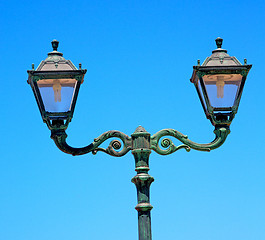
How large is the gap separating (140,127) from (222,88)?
114cm

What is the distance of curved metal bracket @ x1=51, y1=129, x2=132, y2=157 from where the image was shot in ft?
29.9

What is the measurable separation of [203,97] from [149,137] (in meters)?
0.86

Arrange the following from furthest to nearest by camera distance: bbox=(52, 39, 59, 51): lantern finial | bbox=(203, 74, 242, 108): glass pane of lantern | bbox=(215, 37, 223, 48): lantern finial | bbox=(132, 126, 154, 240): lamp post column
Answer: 1. bbox=(215, 37, 223, 48): lantern finial
2. bbox=(52, 39, 59, 51): lantern finial
3. bbox=(203, 74, 242, 108): glass pane of lantern
4. bbox=(132, 126, 154, 240): lamp post column

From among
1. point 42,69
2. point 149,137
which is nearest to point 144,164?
point 149,137

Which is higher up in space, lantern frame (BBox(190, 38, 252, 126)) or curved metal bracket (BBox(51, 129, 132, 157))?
lantern frame (BBox(190, 38, 252, 126))

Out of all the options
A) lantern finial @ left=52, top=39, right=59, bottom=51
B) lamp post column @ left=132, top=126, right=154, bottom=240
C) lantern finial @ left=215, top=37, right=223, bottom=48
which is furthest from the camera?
lantern finial @ left=215, top=37, right=223, bottom=48

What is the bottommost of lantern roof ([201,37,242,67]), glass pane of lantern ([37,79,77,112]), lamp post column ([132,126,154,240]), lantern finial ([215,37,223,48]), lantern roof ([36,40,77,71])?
lamp post column ([132,126,154,240])

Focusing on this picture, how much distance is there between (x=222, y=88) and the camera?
9.42 meters

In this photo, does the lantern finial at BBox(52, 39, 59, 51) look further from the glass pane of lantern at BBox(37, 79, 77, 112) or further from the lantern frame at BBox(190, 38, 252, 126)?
the lantern frame at BBox(190, 38, 252, 126)

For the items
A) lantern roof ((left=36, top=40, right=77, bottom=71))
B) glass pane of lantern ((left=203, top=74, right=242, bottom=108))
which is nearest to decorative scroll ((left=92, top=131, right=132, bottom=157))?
lantern roof ((left=36, top=40, right=77, bottom=71))

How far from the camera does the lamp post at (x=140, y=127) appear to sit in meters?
9.02

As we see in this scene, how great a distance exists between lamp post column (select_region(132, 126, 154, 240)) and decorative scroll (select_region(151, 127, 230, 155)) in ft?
0.40

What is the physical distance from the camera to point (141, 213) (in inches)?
347

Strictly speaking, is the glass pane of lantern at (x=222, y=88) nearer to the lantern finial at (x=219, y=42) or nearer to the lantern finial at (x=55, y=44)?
the lantern finial at (x=219, y=42)
